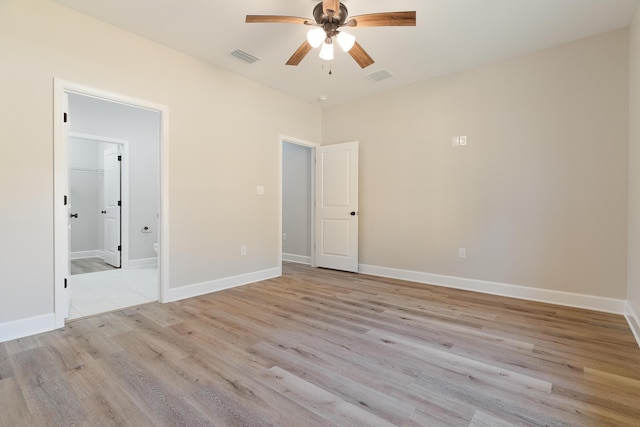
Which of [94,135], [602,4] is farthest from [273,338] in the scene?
[94,135]

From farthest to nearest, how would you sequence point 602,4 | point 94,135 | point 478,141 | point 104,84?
point 94,135, point 478,141, point 104,84, point 602,4

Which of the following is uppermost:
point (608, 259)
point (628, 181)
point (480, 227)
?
point (628, 181)

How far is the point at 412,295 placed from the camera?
3.60 metres

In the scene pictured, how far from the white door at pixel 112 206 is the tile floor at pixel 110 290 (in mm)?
643

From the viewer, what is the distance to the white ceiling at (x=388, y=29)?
8.49 ft

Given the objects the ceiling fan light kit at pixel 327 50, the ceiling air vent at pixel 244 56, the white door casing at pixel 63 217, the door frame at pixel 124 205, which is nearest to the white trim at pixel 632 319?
the ceiling fan light kit at pixel 327 50

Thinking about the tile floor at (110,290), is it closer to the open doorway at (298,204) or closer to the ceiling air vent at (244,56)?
the open doorway at (298,204)

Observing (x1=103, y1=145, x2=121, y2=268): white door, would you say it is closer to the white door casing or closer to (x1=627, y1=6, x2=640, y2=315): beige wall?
the white door casing

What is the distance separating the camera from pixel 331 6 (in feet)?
7.25

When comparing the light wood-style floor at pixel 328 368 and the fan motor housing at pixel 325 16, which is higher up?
the fan motor housing at pixel 325 16

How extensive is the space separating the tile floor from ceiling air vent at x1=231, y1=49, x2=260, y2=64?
9.62 feet

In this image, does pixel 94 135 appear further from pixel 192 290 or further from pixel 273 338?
pixel 273 338

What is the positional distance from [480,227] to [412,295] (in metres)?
1.21

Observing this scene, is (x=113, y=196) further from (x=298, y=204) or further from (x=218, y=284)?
(x=298, y=204)
